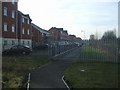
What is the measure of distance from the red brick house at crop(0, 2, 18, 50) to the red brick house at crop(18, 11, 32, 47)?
12.2 feet

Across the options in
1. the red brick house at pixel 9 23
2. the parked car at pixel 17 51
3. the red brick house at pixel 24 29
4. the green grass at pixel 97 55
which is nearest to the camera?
the green grass at pixel 97 55

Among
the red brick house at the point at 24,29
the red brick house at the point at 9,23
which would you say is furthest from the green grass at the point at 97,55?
the red brick house at the point at 24,29

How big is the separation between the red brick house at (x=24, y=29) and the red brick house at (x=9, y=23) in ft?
12.2

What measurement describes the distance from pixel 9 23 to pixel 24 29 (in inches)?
386

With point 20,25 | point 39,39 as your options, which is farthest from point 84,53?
point 39,39

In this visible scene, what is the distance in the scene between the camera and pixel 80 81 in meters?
12.3

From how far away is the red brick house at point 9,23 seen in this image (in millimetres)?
43656

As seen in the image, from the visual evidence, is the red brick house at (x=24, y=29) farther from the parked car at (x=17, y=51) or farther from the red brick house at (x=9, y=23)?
the parked car at (x=17, y=51)

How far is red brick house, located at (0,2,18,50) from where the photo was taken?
43656mm

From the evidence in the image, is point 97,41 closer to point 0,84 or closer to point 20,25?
point 0,84

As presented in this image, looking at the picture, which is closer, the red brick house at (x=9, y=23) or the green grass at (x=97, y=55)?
the green grass at (x=97, y=55)

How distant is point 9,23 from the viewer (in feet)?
150

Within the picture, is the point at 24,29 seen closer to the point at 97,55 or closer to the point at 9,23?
the point at 9,23

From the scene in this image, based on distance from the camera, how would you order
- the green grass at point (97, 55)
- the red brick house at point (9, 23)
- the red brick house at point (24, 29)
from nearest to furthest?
the green grass at point (97, 55) → the red brick house at point (9, 23) → the red brick house at point (24, 29)
